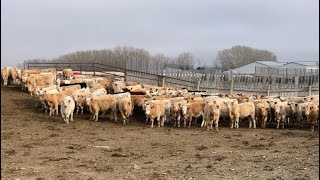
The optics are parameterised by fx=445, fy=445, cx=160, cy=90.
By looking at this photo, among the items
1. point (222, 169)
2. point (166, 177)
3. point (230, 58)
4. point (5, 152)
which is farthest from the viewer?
point (230, 58)

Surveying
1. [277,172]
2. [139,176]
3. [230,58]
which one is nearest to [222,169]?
[277,172]

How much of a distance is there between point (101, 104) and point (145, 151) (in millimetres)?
7304

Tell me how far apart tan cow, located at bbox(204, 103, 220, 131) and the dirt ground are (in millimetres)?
447

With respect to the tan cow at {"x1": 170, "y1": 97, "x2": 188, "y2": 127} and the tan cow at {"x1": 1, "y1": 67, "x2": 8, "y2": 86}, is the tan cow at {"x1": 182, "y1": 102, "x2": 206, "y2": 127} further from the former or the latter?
the tan cow at {"x1": 1, "y1": 67, "x2": 8, "y2": 86}

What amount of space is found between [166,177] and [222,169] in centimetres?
148

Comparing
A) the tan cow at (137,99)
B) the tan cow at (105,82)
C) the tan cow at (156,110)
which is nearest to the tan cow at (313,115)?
the tan cow at (156,110)

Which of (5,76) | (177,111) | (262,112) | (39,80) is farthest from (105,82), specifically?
(262,112)

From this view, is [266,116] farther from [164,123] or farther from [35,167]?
[35,167]

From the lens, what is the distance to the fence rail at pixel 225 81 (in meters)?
32.5

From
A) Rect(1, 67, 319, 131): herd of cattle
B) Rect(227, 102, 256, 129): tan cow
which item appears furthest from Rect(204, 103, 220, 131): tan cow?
Rect(227, 102, 256, 129): tan cow

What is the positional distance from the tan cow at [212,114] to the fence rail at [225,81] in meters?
13.8

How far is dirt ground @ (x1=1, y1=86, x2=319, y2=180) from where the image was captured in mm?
9875

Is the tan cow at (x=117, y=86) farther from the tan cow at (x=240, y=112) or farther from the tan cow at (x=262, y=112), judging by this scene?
the tan cow at (x=262, y=112)

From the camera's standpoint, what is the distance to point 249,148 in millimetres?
13398
